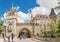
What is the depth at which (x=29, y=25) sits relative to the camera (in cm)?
303

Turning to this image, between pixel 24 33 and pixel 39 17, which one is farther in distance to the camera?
pixel 24 33

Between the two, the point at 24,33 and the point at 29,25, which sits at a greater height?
the point at 29,25

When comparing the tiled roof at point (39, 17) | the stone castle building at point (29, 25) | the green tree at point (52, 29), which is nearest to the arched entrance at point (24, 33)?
the stone castle building at point (29, 25)

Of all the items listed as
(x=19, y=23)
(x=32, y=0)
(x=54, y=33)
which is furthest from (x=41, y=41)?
(x=32, y=0)

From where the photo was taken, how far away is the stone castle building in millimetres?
3002

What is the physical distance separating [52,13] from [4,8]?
1.06m

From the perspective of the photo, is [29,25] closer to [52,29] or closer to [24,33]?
[24,33]

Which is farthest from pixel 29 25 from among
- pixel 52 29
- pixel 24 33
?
pixel 52 29

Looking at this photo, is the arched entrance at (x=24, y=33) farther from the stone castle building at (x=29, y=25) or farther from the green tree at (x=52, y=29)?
the green tree at (x=52, y=29)

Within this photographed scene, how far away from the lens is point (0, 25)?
3.08 metres

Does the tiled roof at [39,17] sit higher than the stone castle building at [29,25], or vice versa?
the tiled roof at [39,17]

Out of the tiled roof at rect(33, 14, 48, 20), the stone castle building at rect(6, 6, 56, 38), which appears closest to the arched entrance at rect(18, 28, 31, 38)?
the stone castle building at rect(6, 6, 56, 38)

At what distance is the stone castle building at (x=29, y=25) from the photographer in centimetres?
300

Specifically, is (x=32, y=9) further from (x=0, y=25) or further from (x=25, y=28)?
(x=0, y=25)
